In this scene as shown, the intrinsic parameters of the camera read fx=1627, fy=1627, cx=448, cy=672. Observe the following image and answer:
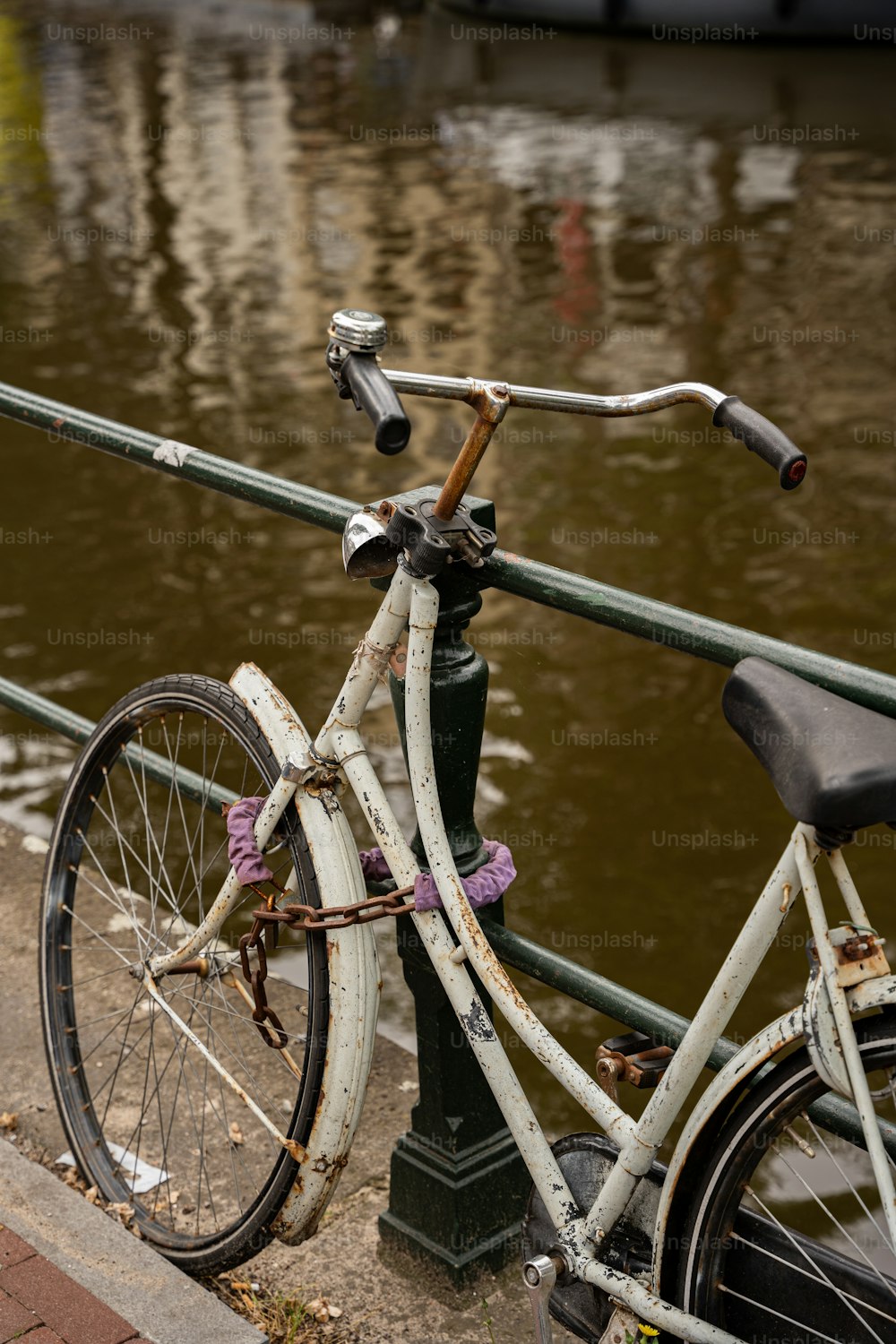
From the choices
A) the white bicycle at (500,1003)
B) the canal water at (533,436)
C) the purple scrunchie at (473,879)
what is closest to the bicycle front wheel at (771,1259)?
the white bicycle at (500,1003)

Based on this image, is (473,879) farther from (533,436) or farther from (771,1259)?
(533,436)

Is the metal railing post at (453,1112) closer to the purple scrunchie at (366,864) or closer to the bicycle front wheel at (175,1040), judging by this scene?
the purple scrunchie at (366,864)

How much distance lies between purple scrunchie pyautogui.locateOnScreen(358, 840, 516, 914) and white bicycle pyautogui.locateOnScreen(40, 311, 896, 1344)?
1 centimetres

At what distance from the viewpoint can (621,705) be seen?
599cm

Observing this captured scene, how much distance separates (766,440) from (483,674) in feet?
2.24

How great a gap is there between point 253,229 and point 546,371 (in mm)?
5889

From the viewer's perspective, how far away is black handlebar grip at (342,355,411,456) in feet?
6.29

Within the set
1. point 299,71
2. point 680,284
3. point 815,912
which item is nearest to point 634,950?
point 815,912

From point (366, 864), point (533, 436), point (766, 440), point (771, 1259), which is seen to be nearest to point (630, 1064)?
point (771, 1259)

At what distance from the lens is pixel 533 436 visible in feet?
29.3

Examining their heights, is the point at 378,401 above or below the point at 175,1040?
above

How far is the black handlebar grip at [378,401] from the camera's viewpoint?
1.92m

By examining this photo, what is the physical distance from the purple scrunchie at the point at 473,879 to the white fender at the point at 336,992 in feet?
0.20

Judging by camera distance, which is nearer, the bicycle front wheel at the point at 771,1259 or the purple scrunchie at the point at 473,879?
the bicycle front wheel at the point at 771,1259
